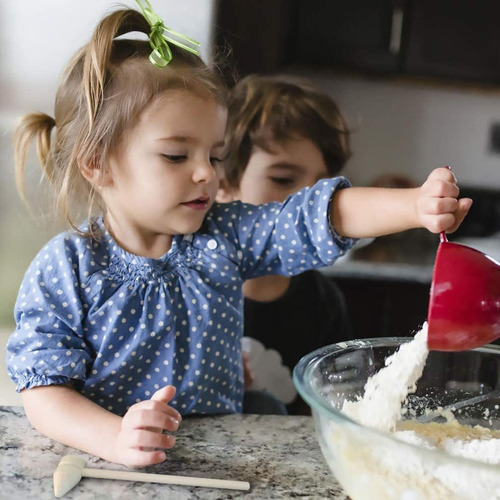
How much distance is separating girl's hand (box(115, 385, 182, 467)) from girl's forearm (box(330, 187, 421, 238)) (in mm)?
351

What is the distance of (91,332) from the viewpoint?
0.98 meters

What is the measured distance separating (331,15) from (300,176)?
0.36 m

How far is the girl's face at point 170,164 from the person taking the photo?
0.97m

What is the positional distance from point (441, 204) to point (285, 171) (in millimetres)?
583

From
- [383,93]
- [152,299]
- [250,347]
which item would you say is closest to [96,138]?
[152,299]

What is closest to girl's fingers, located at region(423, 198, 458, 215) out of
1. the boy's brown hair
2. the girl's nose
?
the girl's nose

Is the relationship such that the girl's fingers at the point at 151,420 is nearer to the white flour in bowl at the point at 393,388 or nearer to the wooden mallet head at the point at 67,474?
the wooden mallet head at the point at 67,474

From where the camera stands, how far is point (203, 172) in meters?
0.98

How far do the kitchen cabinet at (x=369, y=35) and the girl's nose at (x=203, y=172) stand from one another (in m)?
0.46

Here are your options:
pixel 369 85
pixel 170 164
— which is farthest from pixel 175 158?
pixel 369 85

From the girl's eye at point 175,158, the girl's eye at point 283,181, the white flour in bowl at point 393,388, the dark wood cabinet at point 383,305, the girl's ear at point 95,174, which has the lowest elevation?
the dark wood cabinet at point 383,305

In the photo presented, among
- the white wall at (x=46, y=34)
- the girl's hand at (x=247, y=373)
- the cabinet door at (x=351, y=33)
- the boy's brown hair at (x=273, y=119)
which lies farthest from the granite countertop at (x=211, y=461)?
the cabinet door at (x=351, y=33)

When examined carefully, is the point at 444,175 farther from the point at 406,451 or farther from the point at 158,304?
the point at 158,304

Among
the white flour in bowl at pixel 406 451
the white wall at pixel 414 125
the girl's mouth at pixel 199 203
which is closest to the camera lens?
the white flour in bowl at pixel 406 451
